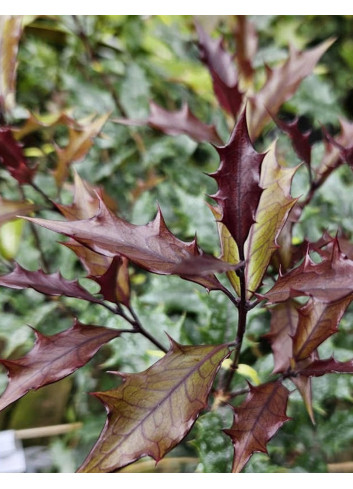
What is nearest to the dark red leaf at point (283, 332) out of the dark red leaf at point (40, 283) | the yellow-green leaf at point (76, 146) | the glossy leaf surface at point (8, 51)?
the dark red leaf at point (40, 283)

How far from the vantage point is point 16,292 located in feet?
3.71

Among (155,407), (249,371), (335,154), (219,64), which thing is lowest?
(249,371)

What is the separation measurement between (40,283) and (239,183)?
25 centimetres

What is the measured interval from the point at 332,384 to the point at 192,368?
34 centimetres

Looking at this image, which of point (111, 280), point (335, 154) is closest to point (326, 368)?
point (111, 280)

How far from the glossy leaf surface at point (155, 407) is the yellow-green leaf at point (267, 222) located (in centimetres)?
10

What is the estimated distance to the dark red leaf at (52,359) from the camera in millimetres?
580

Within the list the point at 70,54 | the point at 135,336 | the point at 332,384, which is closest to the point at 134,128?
the point at 70,54

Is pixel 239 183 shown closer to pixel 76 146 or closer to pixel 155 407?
pixel 155 407

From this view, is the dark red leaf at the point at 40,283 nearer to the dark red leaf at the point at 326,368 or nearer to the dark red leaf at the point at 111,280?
the dark red leaf at the point at 111,280

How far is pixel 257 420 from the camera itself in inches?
23.4

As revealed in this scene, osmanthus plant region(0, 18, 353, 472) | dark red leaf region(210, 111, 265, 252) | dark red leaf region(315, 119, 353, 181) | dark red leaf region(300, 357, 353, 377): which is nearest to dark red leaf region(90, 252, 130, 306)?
osmanthus plant region(0, 18, 353, 472)

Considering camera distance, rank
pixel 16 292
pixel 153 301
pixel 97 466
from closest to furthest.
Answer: pixel 97 466 < pixel 153 301 < pixel 16 292

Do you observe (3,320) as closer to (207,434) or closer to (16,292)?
(16,292)
